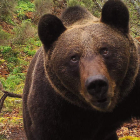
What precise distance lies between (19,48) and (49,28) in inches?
623

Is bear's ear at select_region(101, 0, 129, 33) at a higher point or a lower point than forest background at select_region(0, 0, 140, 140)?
higher

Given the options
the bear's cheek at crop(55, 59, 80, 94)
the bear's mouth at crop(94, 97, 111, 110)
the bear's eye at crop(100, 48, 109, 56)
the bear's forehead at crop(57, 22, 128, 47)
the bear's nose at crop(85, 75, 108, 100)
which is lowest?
the bear's mouth at crop(94, 97, 111, 110)

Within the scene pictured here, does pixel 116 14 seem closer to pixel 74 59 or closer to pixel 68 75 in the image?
pixel 74 59

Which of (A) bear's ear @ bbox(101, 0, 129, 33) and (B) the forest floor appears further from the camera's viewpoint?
(B) the forest floor

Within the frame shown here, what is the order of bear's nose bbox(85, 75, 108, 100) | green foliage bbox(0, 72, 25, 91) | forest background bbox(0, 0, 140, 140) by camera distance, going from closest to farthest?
bear's nose bbox(85, 75, 108, 100), forest background bbox(0, 0, 140, 140), green foliage bbox(0, 72, 25, 91)

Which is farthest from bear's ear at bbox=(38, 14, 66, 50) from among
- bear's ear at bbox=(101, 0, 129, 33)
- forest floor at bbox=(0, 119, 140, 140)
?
forest floor at bbox=(0, 119, 140, 140)

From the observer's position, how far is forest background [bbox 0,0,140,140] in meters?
7.77

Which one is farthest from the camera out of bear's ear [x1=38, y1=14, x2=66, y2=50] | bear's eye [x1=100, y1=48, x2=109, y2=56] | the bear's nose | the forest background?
the forest background

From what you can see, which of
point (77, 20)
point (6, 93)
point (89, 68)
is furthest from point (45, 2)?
point (89, 68)

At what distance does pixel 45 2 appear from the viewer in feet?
76.3

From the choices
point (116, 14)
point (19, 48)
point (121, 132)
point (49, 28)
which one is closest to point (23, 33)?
point (19, 48)

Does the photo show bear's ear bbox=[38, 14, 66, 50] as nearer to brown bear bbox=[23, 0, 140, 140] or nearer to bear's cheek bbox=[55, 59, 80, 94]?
brown bear bbox=[23, 0, 140, 140]

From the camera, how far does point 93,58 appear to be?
3047 mm

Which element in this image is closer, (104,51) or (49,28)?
(104,51)
